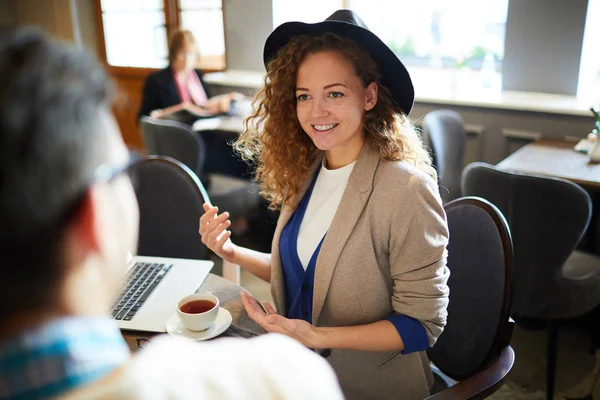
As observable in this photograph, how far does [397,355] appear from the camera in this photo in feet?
4.03

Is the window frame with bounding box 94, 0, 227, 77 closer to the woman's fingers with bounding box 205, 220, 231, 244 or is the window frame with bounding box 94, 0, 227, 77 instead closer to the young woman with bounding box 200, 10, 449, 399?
the young woman with bounding box 200, 10, 449, 399

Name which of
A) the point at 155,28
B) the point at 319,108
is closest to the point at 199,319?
the point at 319,108

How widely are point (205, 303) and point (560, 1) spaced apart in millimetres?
2837

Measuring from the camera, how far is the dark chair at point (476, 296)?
1200mm

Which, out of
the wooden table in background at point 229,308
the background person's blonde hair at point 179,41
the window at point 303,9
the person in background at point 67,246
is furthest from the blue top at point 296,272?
the window at point 303,9

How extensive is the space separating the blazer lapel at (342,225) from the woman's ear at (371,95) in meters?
0.14

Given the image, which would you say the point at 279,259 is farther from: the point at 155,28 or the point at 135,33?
the point at 135,33

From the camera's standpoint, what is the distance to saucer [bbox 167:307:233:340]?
1.10 m

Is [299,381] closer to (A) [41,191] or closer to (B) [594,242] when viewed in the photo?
(A) [41,191]

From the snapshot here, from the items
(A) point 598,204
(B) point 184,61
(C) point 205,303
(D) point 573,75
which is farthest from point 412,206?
(B) point 184,61

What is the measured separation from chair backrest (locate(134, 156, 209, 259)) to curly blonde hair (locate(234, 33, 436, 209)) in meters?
0.25

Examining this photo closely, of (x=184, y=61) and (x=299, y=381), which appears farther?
(x=184, y=61)

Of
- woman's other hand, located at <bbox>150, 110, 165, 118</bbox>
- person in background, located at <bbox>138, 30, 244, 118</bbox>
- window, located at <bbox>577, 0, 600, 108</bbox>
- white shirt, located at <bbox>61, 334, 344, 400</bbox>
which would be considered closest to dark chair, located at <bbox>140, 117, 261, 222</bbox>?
woman's other hand, located at <bbox>150, 110, 165, 118</bbox>

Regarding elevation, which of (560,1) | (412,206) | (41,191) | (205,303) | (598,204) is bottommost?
(598,204)
